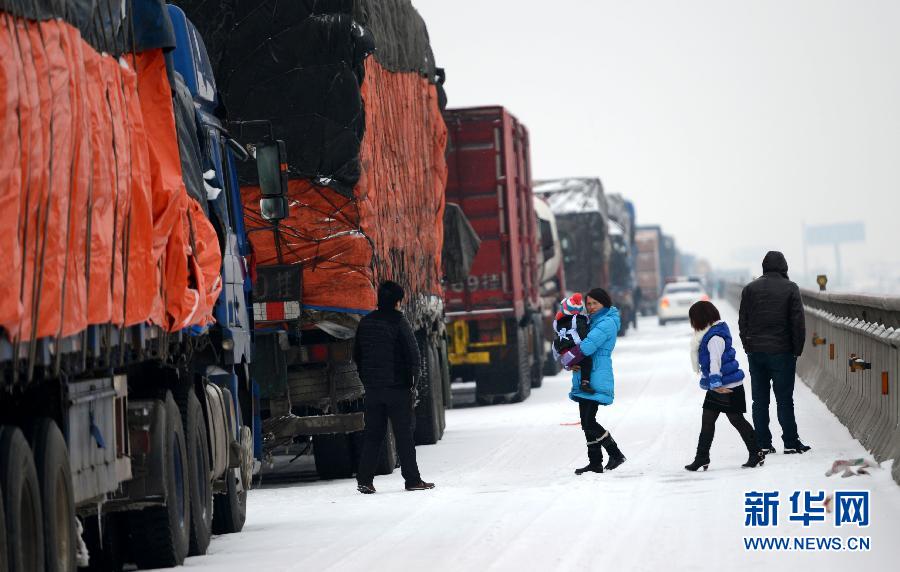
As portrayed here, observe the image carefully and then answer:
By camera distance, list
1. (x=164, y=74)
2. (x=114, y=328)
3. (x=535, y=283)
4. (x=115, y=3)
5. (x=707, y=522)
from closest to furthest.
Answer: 1. (x=114, y=328)
2. (x=115, y=3)
3. (x=164, y=74)
4. (x=707, y=522)
5. (x=535, y=283)

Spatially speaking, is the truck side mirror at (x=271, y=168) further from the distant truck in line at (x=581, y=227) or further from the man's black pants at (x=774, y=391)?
the distant truck in line at (x=581, y=227)

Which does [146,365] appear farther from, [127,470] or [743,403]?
[743,403]

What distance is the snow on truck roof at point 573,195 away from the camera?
42194 millimetres

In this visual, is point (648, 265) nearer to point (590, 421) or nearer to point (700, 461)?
point (590, 421)

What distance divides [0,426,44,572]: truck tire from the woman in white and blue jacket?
26.0 ft

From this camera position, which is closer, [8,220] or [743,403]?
[8,220]

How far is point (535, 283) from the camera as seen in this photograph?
29.9 metres

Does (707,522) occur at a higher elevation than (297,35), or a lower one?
lower

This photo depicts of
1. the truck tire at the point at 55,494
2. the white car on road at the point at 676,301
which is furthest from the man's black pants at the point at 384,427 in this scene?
the white car on road at the point at 676,301

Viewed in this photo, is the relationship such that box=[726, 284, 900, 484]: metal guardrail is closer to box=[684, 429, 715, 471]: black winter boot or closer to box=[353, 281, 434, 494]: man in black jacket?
box=[684, 429, 715, 471]: black winter boot

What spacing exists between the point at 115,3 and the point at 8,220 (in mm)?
2737

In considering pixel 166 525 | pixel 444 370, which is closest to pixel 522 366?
pixel 444 370

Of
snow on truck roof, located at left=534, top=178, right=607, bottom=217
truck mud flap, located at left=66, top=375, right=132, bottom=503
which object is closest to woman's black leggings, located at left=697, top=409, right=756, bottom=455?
truck mud flap, located at left=66, top=375, right=132, bottom=503

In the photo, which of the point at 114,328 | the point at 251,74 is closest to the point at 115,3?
the point at 114,328
